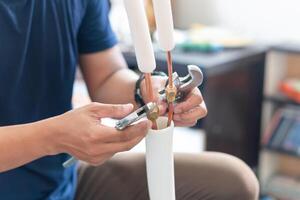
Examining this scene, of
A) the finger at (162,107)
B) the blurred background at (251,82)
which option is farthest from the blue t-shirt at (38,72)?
the blurred background at (251,82)

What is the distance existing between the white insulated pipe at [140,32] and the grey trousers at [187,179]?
0.32 meters

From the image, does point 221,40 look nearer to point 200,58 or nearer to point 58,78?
point 200,58

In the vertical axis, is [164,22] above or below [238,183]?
above

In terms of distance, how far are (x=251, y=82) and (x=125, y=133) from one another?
4.35 feet

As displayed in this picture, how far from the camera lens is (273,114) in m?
2.12

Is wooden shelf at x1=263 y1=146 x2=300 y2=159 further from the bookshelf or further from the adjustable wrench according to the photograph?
the adjustable wrench

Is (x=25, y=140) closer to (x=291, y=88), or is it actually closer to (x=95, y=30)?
(x=95, y=30)

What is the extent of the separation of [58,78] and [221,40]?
3.31 ft

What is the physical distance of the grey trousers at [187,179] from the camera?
3.35 feet

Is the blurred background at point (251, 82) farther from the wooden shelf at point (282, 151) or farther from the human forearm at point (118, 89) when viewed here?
the human forearm at point (118, 89)

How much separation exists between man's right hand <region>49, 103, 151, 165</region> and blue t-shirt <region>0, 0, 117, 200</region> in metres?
0.22

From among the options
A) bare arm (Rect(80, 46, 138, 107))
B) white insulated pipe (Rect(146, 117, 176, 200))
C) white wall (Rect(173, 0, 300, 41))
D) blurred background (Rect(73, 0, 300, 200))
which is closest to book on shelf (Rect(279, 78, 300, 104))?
blurred background (Rect(73, 0, 300, 200))

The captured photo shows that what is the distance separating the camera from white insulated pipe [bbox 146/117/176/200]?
0.84 metres

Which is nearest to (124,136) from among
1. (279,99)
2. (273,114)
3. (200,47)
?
(200,47)
